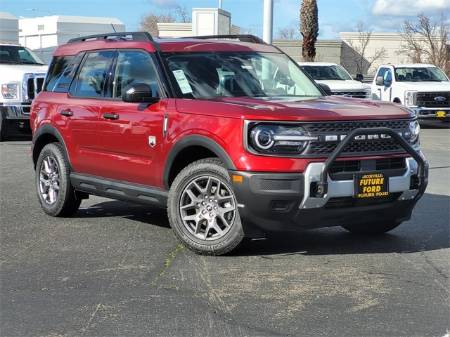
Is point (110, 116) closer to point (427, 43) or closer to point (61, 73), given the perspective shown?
point (61, 73)

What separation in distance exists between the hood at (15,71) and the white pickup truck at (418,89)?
1019cm

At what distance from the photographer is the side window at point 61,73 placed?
7.27m

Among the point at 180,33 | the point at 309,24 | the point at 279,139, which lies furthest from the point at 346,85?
the point at 180,33

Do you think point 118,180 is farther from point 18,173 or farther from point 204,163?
point 18,173

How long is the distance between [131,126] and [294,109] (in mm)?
1722

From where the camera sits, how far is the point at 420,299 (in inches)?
182

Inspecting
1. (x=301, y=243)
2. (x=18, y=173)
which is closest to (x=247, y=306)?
(x=301, y=243)

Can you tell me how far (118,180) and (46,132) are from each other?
1.41 metres

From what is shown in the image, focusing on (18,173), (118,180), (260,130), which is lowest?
(18,173)

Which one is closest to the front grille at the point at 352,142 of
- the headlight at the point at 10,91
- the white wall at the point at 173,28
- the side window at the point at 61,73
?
the side window at the point at 61,73

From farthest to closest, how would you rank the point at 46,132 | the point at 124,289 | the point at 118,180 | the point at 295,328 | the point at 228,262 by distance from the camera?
the point at 46,132 < the point at 118,180 < the point at 228,262 < the point at 124,289 < the point at 295,328

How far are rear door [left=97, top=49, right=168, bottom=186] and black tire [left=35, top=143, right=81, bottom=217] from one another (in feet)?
2.26

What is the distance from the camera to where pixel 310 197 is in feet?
16.8

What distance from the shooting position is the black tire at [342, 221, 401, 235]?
636cm
